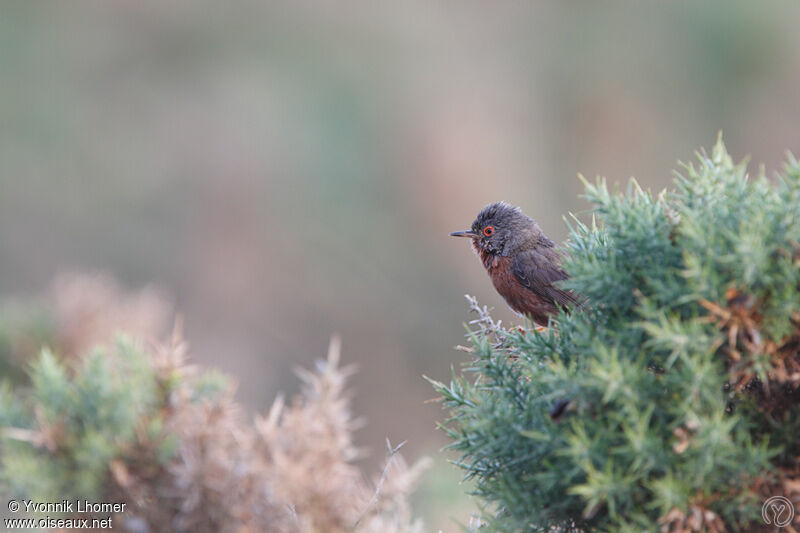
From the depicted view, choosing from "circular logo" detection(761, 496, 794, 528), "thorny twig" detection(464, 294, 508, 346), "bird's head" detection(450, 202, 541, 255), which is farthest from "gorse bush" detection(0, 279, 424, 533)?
"bird's head" detection(450, 202, 541, 255)

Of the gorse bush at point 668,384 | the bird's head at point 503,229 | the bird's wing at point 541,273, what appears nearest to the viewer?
the gorse bush at point 668,384

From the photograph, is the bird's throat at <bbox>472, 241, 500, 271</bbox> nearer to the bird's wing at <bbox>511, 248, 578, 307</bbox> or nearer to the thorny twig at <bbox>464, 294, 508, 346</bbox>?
the bird's wing at <bbox>511, 248, 578, 307</bbox>

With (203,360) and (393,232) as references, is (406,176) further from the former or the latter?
(203,360)

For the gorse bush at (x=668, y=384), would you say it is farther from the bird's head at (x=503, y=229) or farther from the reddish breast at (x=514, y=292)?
the bird's head at (x=503, y=229)

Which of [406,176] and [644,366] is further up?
[406,176]

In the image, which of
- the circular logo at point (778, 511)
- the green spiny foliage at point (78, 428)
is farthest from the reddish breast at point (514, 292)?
the green spiny foliage at point (78, 428)

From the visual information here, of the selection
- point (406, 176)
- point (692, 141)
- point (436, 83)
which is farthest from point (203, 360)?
point (692, 141)

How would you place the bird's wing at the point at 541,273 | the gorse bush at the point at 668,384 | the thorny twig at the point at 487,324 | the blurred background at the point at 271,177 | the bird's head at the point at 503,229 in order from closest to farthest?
the gorse bush at the point at 668,384 → the thorny twig at the point at 487,324 → the bird's wing at the point at 541,273 → the bird's head at the point at 503,229 → the blurred background at the point at 271,177
